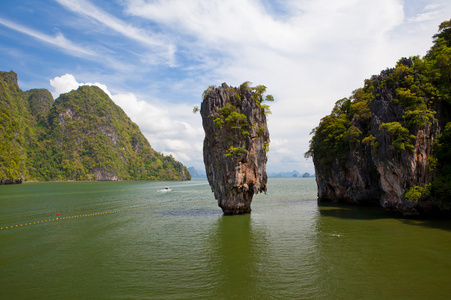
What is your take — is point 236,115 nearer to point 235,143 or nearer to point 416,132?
point 235,143

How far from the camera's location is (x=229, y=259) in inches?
693

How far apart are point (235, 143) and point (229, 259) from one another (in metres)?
17.5

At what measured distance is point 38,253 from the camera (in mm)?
19266

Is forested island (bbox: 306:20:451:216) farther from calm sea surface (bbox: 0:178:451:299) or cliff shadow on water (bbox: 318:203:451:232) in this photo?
calm sea surface (bbox: 0:178:451:299)

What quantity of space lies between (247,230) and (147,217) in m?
15.2

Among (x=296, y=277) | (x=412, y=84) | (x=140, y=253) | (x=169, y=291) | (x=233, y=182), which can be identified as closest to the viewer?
(x=169, y=291)

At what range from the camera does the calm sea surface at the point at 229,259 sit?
510 inches

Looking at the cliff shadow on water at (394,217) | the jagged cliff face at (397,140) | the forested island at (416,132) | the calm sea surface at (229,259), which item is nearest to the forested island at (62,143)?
the calm sea surface at (229,259)

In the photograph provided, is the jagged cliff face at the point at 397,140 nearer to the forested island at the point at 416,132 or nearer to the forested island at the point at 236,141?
the forested island at the point at 416,132

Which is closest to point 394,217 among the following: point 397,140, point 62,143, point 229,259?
point 397,140

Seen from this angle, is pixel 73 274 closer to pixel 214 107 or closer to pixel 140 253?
pixel 140 253

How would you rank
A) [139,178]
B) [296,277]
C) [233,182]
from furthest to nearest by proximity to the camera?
[139,178]
[233,182]
[296,277]

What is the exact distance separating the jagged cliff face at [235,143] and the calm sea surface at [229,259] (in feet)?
14.3

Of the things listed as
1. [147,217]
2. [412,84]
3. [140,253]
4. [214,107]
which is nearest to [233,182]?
→ [214,107]
